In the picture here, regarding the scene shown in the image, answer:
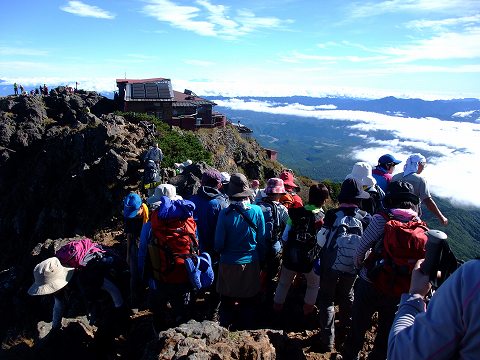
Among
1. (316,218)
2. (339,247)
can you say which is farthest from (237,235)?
(339,247)

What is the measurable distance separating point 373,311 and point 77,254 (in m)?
4.52

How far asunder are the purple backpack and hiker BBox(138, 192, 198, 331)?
0.76 metres

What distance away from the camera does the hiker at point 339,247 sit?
5.52m

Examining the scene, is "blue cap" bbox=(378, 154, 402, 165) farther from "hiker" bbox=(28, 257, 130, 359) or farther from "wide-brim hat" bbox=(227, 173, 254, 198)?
"hiker" bbox=(28, 257, 130, 359)

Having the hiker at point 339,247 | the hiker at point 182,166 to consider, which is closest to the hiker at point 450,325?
the hiker at point 339,247

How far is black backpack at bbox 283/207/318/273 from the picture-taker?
6.08 meters

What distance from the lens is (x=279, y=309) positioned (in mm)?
6883

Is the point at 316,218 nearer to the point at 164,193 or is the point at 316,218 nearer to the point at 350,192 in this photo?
the point at 350,192

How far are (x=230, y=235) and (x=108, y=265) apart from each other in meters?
2.01

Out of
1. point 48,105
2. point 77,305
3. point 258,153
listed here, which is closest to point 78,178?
point 77,305

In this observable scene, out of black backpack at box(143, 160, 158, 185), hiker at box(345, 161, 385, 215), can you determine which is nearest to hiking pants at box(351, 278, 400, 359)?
hiker at box(345, 161, 385, 215)

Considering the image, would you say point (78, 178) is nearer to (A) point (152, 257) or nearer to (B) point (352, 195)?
(A) point (152, 257)

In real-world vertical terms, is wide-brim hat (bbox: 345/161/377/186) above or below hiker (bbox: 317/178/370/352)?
above

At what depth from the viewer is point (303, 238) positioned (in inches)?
239
